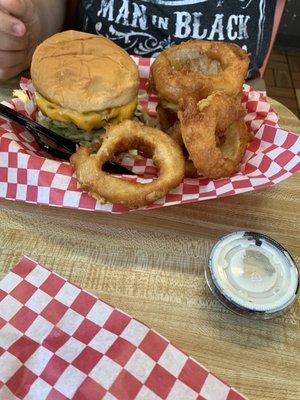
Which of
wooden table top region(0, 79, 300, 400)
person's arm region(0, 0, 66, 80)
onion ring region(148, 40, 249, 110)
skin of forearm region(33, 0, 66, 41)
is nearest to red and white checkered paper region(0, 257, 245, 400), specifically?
wooden table top region(0, 79, 300, 400)

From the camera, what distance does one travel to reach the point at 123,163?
52.6 inches

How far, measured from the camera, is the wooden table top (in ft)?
3.16

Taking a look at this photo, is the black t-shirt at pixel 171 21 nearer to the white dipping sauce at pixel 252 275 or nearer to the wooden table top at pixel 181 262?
the wooden table top at pixel 181 262

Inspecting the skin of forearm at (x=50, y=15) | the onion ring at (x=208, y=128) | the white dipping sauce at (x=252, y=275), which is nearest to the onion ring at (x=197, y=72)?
the onion ring at (x=208, y=128)

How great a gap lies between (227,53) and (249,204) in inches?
18.4

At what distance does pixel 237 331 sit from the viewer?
101 cm

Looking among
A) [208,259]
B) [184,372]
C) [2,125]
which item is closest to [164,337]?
[184,372]

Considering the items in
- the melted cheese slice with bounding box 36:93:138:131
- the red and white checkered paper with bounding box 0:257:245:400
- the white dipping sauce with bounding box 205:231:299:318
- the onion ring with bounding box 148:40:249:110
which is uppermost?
the onion ring with bounding box 148:40:249:110

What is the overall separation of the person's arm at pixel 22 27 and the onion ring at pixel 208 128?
634mm

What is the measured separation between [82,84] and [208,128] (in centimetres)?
35

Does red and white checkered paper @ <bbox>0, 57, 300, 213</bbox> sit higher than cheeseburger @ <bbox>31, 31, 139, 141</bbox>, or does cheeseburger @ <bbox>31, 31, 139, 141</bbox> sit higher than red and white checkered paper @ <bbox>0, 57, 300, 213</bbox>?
cheeseburger @ <bbox>31, 31, 139, 141</bbox>

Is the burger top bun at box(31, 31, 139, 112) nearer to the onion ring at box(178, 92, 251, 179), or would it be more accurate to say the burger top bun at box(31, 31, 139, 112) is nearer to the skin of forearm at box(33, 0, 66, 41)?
the onion ring at box(178, 92, 251, 179)

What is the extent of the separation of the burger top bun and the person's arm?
212mm

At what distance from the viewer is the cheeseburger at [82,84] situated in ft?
4.05
